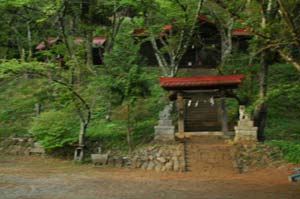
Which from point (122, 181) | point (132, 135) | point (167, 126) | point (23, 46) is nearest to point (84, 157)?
point (132, 135)

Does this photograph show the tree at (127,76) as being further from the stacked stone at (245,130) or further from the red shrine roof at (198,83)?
the stacked stone at (245,130)

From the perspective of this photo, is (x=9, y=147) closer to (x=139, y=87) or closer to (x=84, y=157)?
(x=84, y=157)

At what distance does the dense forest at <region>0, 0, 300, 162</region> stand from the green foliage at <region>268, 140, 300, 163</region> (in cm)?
4

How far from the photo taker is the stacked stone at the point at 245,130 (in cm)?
1936

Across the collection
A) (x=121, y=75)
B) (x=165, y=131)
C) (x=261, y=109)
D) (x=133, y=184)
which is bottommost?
(x=133, y=184)

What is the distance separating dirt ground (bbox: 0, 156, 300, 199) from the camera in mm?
12852

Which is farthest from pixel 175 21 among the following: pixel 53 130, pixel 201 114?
pixel 53 130

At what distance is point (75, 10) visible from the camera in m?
25.5

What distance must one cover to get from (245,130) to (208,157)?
2385mm

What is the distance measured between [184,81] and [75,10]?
9080mm

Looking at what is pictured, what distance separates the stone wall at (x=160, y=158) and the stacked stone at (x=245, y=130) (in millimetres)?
2757

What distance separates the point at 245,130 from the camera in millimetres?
19469

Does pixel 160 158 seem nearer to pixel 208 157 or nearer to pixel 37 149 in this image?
pixel 208 157

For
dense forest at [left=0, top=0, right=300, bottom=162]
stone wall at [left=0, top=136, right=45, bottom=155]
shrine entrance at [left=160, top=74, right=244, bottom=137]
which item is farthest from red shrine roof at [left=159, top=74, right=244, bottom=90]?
stone wall at [left=0, top=136, right=45, bottom=155]
